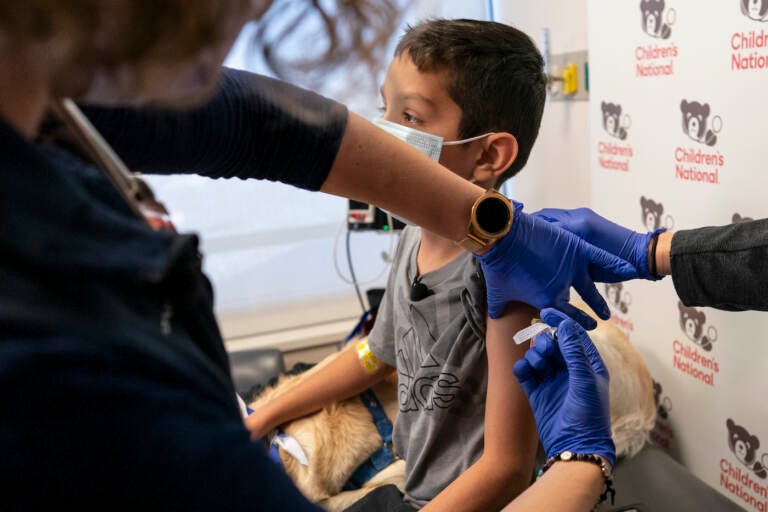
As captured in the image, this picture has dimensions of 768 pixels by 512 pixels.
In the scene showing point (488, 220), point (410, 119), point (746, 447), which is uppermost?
point (410, 119)

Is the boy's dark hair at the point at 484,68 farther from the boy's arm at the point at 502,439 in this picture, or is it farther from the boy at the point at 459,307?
the boy's arm at the point at 502,439

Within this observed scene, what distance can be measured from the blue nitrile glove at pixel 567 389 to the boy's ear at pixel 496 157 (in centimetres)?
41

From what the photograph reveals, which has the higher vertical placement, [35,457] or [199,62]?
[199,62]

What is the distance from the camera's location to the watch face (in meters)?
1.04

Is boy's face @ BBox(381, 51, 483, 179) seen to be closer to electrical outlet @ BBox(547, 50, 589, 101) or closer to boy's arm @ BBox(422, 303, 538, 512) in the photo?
boy's arm @ BBox(422, 303, 538, 512)

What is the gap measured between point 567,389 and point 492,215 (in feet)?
0.93

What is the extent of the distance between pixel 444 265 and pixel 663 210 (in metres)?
0.61

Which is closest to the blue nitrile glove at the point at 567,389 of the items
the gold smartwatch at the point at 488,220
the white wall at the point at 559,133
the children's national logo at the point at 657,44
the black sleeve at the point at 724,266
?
the gold smartwatch at the point at 488,220

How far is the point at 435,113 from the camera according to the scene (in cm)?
133

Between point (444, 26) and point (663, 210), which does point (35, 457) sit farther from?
point (663, 210)

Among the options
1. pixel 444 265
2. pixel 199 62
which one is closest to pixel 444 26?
pixel 444 265

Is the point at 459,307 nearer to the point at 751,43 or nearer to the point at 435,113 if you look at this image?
the point at 435,113

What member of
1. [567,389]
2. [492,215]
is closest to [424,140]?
[492,215]

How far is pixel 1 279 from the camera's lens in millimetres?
359
